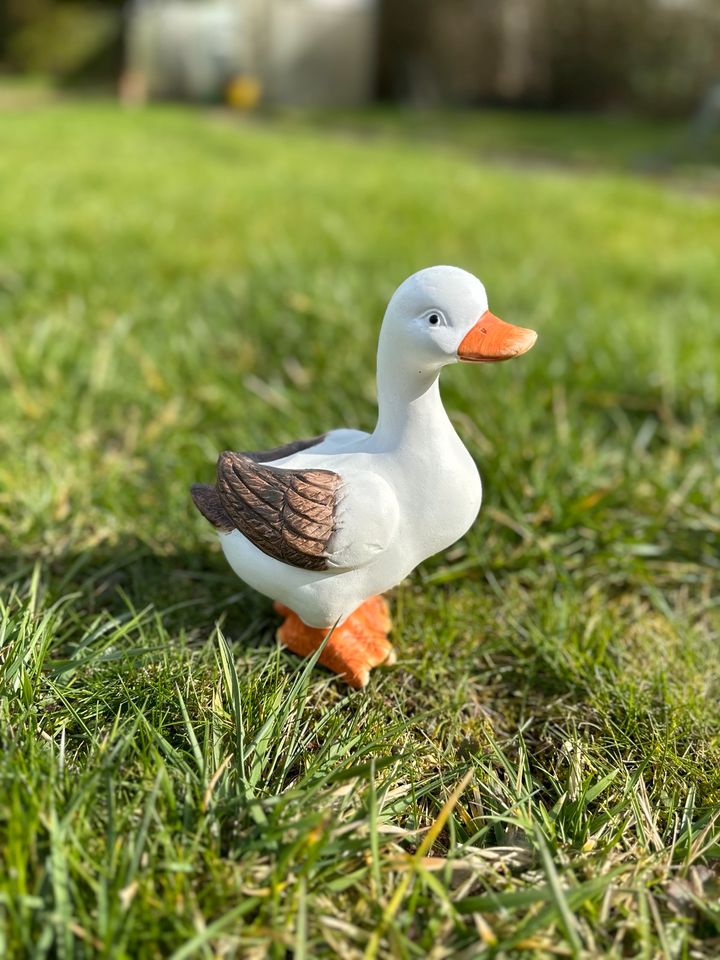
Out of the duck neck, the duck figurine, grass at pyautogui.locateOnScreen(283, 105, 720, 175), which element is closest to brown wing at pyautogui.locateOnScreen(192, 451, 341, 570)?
the duck figurine

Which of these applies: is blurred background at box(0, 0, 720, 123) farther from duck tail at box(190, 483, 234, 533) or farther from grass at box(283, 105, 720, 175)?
duck tail at box(190, 483, 234, 533)

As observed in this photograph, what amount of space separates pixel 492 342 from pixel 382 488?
11.3 inches

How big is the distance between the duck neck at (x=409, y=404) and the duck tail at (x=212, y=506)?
32cm

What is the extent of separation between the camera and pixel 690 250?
13.8ft

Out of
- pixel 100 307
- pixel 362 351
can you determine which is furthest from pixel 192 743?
pixel 100 307

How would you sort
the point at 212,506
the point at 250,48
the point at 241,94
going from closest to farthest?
the point at 212,506 < the point at 241,94 < the point at 250,48

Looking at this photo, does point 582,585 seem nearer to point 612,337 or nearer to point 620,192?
point 612,337

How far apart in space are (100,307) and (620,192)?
399 cm

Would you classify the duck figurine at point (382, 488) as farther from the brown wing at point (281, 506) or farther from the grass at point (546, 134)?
the grass at point (546, 134)

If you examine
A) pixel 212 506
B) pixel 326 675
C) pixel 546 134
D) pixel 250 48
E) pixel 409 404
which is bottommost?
pixel 326 675

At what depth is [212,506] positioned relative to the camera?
4.82ft

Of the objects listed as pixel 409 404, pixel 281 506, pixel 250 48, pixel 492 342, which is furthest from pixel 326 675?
pixel 250 48

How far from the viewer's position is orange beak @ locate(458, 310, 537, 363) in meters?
1.25

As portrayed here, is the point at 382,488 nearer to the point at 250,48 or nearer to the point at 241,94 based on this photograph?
the point at 241,94
